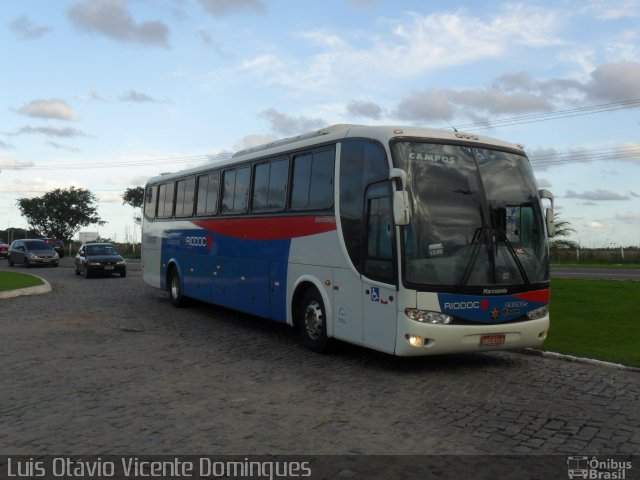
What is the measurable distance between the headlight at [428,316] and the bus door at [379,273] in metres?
0.25

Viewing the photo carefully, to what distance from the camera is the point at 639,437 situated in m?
5.73

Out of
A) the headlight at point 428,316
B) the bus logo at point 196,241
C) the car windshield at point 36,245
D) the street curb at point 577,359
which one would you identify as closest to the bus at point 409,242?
the headlight at point 428,316

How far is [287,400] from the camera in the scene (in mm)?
7062

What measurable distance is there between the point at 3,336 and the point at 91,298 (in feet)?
24.6

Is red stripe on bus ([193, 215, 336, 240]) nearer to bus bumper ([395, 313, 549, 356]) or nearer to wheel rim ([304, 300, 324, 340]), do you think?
wheel rim ([304, 300, 324, 340])

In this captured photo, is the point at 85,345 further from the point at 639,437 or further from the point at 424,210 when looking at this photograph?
the point at 639,437

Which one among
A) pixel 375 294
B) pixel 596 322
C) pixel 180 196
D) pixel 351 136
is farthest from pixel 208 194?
pixel 596 322

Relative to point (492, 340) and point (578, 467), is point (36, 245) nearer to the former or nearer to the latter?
point (492, 340)

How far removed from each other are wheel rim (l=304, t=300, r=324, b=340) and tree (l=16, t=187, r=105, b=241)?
70012 millimetres

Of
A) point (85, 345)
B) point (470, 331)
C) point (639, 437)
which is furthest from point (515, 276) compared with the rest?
point (85, 345)

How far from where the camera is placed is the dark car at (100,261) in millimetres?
28312

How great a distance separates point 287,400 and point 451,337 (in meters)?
2.39

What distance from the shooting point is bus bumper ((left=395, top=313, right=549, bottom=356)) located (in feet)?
26.4

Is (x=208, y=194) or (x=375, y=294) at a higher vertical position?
(x=208, y=194)
